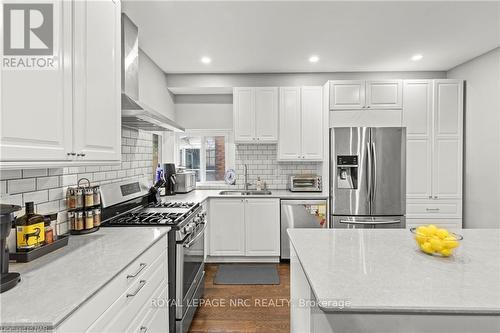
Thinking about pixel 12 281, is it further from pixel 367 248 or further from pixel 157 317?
pixel 367 248

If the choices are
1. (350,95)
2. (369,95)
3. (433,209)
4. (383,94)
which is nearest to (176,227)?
(350,95)

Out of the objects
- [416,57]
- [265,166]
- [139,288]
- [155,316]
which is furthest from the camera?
[265,166]

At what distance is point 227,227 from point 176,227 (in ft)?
5.96

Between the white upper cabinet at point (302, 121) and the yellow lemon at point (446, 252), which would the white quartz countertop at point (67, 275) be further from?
the white upper cabinet at point (302, 121)

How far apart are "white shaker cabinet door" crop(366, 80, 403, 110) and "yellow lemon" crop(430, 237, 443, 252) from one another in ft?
8.82

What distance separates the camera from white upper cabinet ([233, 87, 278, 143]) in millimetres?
3967

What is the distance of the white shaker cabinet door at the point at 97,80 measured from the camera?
4.59 ft

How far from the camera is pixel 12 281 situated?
103 centimetres

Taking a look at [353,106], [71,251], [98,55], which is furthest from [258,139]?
[71,251]

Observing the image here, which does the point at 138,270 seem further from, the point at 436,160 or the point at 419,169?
the point at 436,160

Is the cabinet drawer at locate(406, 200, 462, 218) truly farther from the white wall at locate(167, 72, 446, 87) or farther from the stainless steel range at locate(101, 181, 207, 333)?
the stainless steel range at locate(101, 181, 207, 333)

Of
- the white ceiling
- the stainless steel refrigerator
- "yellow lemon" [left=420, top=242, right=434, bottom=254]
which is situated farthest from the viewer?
the stainless steel refrigerator

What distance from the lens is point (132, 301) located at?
136 cm

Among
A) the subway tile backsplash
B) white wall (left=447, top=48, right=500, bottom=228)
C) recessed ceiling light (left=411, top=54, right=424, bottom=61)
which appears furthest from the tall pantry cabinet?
the subway tile backsplash
